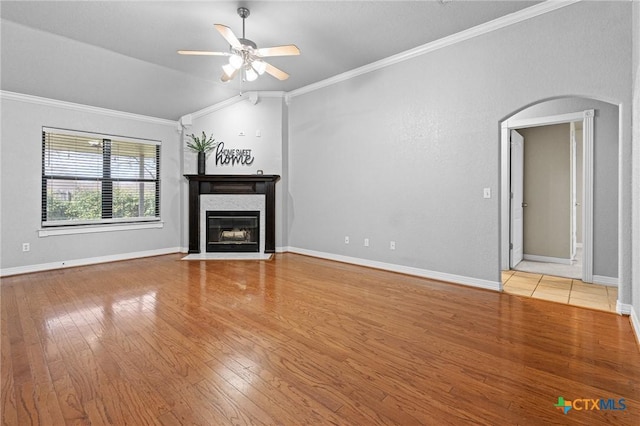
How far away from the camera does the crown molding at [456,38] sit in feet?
10.2

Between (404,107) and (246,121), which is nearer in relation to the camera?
(404,107)

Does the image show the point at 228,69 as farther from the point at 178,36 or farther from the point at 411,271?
the point at 411,271

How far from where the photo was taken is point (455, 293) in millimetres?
3467

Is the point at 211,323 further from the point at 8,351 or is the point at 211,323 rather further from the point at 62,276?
the point at 62,276

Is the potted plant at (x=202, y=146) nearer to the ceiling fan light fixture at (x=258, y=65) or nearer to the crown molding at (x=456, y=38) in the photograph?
the crown molding at (x=456, y=38)

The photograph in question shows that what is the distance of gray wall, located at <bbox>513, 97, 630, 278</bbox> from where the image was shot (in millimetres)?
3727

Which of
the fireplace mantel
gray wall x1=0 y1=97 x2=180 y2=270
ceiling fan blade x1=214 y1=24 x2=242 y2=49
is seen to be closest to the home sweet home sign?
the fireplace mantel

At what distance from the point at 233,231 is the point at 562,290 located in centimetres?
522

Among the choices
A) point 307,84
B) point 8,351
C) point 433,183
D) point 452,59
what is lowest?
point 8,351

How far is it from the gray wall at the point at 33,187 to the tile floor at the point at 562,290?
20.6ft

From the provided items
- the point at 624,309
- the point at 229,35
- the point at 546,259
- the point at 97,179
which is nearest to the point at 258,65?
the point at 229,35

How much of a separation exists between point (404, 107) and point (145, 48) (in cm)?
359

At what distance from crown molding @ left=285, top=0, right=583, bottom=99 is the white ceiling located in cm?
9

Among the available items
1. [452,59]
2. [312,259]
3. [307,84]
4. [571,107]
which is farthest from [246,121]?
[571,107]
